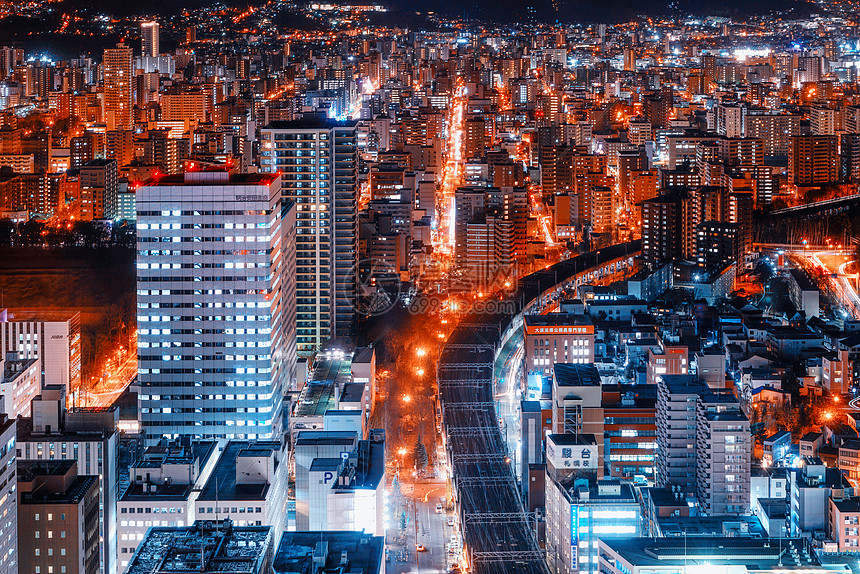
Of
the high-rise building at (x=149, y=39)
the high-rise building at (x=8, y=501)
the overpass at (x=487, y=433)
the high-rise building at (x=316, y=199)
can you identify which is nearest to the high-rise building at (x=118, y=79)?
the high-rise building at (x=149, y=39)

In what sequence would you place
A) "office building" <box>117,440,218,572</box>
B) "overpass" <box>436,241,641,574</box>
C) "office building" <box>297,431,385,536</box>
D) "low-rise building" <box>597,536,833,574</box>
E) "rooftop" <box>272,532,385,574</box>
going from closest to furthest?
"rooftop" <box>272,532,385,574</box>
"low-rise building" <box>597,536,833,574</box>
"office building" <box>117,440,218,572</box>
"office building" <box>297,431,385,536</box>
"overpass" <box>436,241,641,574</box>

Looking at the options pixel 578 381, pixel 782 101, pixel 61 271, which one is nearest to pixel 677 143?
pixel 782 101

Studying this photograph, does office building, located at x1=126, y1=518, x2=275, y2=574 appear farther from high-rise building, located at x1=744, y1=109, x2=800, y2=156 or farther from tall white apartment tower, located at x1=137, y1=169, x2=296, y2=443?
high-rise building, located at x1=744, y1=109, x2=800, y2=156

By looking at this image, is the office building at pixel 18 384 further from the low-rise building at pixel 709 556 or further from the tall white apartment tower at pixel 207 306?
the low-rise building at pixel 709 556

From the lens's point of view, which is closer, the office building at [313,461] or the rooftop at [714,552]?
the rooftop at [714,552]

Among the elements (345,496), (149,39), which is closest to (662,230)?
(345,496)

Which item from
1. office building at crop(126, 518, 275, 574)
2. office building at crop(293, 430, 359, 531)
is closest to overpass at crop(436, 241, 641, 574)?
office building at crop(293, 430, 359, 531)

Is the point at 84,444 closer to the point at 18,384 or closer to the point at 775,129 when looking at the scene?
the point at 18,384
